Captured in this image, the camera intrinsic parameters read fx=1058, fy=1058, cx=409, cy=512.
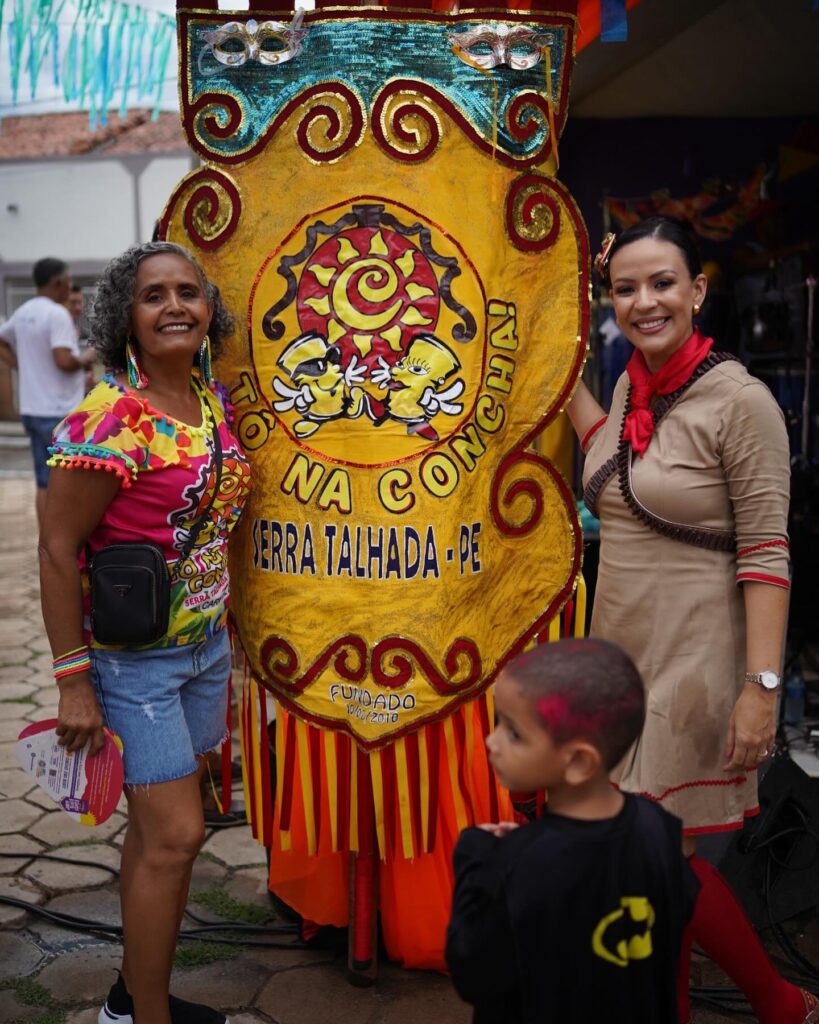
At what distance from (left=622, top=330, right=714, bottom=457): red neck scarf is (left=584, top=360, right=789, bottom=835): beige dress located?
2cm

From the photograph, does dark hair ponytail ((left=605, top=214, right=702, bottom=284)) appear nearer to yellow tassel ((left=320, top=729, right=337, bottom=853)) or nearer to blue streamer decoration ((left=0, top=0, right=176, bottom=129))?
yellow tassel ((left=320, top=729, right=337, bottom=853))

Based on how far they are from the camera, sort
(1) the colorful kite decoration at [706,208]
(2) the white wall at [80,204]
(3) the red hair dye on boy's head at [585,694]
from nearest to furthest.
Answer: (3) the red hair dye on boy's head at [585,694] < (1) the colorful kite decoration at [706,208] < (2) the white wall at [80,204]

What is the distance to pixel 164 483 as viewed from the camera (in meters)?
1.97

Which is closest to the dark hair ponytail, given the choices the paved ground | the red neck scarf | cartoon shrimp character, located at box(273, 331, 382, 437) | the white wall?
the red neck scarf

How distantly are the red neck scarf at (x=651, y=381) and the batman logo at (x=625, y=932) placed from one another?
0.88 meters

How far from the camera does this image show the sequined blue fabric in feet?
7.30

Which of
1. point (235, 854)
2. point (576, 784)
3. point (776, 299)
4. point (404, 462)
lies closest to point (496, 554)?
point (404, 462)

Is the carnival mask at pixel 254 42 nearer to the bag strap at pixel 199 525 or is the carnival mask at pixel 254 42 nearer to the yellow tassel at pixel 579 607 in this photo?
the bag strap at pixel 199 525

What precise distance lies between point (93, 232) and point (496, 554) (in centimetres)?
1764

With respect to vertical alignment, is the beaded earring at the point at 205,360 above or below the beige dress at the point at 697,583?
above

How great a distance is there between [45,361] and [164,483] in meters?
4.49

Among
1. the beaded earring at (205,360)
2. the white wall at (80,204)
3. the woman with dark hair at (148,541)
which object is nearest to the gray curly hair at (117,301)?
the woman with dark hair at (148,541)

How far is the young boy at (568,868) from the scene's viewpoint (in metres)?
1.27

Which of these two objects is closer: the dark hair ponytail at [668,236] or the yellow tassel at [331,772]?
the dark hair ponytail at [668,236]
